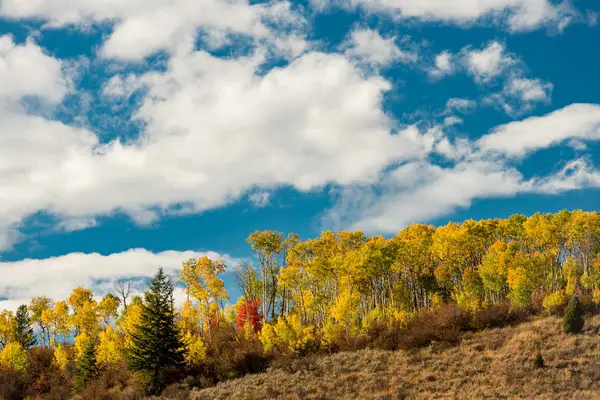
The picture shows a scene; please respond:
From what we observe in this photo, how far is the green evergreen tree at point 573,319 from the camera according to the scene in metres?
46.4

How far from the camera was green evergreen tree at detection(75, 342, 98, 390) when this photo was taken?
54.6 metres

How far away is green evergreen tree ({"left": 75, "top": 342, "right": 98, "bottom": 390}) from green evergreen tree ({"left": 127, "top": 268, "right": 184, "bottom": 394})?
8.45 m

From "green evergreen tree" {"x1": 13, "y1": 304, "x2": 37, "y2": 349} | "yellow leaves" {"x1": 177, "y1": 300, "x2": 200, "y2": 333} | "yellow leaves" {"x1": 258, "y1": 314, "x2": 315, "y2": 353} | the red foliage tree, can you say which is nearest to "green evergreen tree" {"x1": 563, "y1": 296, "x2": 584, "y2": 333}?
"yellow leaves" {"x1": 258, "y1": 314, "x2": 315, "y2": 353}

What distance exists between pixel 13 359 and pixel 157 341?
28.5 meters

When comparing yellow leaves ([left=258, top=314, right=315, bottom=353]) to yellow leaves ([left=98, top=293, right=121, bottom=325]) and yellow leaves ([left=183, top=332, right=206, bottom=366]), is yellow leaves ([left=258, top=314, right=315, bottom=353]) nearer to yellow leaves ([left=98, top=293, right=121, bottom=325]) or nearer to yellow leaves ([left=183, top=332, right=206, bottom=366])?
yellow leaves ([left=183, top=332, right=206, bottom=366])

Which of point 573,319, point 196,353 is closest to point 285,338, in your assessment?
point 196,353

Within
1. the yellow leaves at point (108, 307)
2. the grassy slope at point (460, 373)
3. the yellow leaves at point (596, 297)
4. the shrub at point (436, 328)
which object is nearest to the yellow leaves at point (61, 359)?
the yellow leaves at point (108, 307)

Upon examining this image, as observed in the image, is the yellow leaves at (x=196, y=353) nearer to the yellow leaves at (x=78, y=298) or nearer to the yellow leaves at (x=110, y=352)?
the yellow leaves at (x=110, y=352)

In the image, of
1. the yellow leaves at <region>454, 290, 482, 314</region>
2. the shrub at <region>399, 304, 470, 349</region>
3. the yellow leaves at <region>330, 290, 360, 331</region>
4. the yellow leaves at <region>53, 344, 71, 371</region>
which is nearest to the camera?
the shrub at <region>399, 304, 470, 349</region>

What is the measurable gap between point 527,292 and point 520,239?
2188cm

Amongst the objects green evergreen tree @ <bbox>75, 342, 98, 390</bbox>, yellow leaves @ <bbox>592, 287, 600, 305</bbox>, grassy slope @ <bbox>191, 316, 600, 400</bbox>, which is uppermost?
yellow leaves @ <bbox>592, 287, 600, 305</bbox>

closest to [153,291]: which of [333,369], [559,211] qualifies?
[333,369]

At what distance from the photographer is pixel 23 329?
82.6m

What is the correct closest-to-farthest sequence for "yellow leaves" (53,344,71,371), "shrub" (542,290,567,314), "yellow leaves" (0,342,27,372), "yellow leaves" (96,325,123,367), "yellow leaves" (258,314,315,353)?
"yellow leaves" (258,314,315,353), "shrub" (542,290,567,314), "yellow leaves" (96,325,123,367), "yellow leaves" (53,344,71,371), "yellow leaves" (0,342,27,372)
